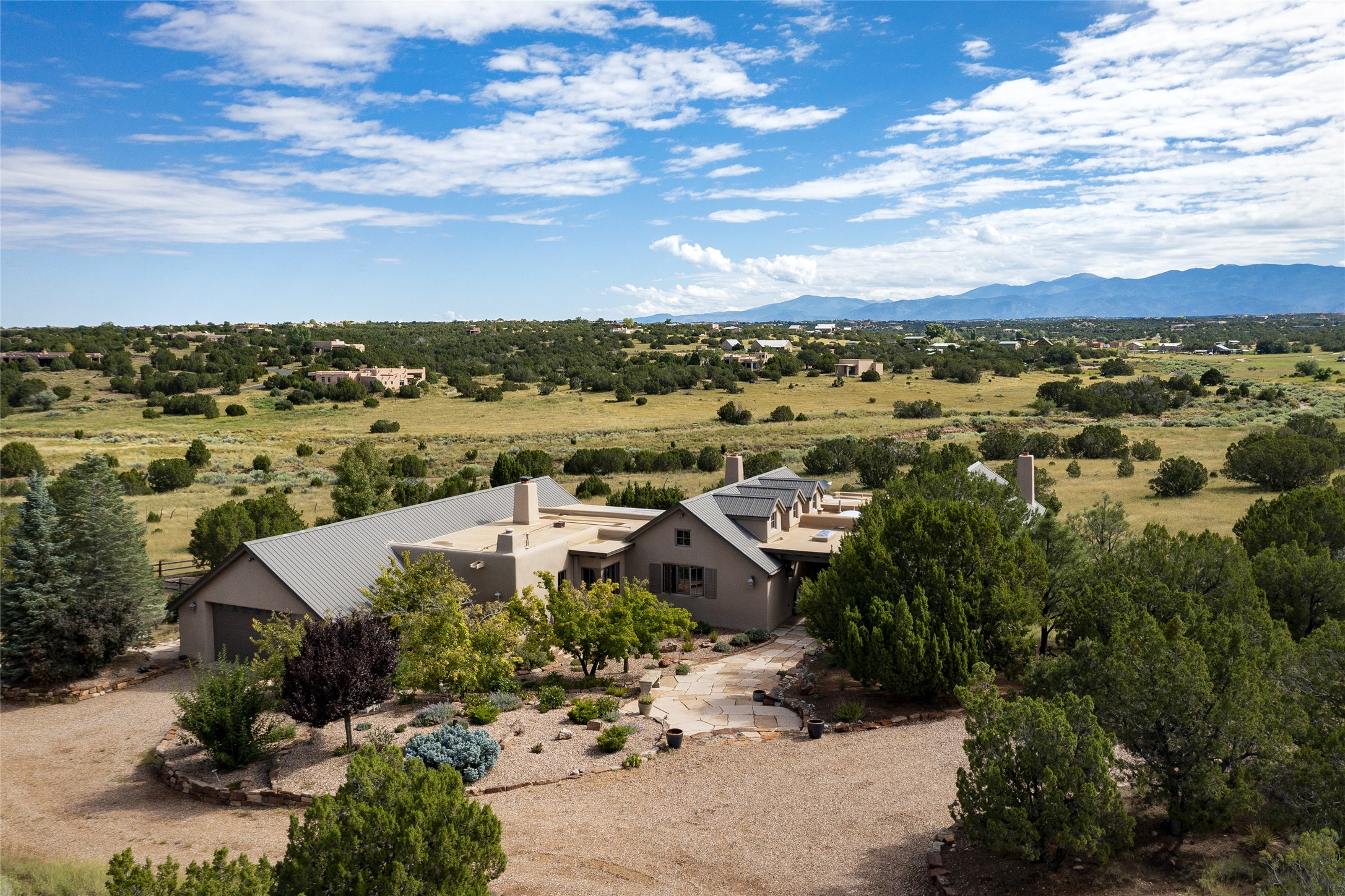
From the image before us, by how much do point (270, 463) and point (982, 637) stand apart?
4782 centimetres

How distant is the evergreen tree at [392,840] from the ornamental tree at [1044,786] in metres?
6.39

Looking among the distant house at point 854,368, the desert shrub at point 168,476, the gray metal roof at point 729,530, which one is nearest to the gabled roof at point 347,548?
the gray metal roof at point 729,530

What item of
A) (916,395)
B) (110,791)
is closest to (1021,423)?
(916,395)

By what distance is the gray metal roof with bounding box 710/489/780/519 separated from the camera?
1054 inches

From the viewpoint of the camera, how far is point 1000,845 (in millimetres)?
10906

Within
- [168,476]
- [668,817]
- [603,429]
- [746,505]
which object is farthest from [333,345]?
[668,817]

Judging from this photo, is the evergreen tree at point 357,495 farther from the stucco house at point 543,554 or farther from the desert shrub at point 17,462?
the desert shrub at point 17,462

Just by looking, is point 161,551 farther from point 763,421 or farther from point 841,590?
point 763,421

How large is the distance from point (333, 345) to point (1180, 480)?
111 meters

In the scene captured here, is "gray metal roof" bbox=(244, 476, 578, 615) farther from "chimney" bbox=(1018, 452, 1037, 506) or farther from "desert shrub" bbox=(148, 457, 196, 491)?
"desert shrub" bbox=(148, 457, 196, 491)

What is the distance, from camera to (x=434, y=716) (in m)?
18.0

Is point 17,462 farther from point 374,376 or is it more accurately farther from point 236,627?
point 374,376

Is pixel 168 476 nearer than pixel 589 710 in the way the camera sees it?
No

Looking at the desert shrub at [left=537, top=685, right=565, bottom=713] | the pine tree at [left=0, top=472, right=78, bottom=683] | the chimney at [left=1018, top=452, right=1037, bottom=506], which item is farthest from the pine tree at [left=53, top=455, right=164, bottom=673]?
the chimney at [left=1018, top=452, right=1037, bottom=506]
